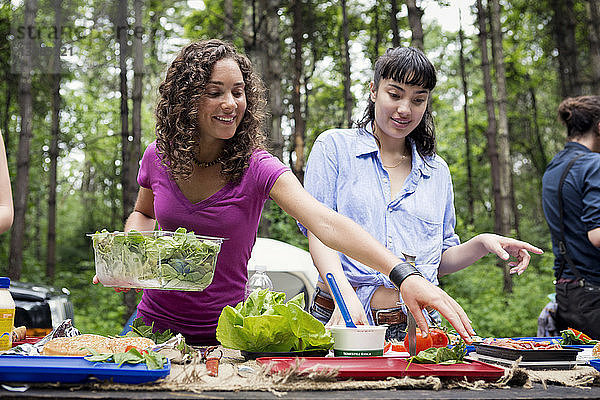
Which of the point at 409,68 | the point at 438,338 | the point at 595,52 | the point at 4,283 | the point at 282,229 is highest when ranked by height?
the point at 595,52

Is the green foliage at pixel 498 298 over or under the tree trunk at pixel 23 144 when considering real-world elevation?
under

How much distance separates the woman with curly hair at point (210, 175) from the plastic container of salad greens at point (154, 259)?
481 mm

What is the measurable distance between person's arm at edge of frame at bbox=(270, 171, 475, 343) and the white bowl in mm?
154

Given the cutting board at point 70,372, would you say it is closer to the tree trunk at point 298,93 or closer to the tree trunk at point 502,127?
the tree trunk at point 298,93

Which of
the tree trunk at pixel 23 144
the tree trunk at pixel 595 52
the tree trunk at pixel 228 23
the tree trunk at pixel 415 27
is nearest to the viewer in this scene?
the tree trunk at pixel 415 27

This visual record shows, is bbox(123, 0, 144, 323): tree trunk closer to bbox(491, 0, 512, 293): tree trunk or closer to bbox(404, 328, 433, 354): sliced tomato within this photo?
bbox(491, 0, 512, 293): tree trunk

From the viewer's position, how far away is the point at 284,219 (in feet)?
31.7

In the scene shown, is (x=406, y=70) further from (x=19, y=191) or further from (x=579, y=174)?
(x=19, y=191)

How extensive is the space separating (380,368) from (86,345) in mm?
752

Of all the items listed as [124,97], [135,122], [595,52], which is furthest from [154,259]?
[124,97]

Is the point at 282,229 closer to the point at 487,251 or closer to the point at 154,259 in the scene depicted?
the point at 487,251

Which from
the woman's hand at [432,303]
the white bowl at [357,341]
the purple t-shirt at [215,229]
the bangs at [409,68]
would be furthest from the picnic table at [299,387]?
the bangs at [409,68]

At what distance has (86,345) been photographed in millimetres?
1582

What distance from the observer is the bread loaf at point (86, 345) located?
1.51m
